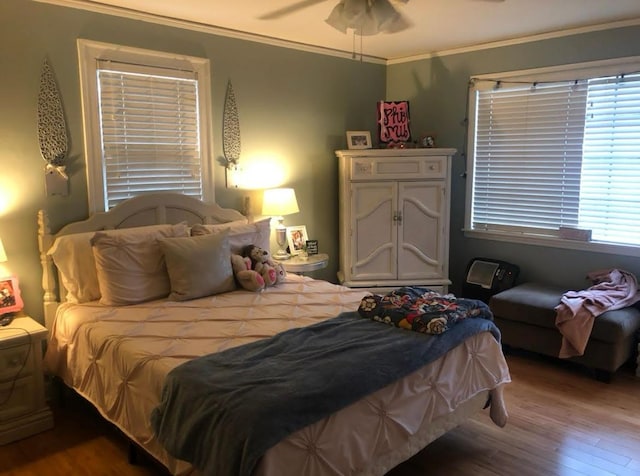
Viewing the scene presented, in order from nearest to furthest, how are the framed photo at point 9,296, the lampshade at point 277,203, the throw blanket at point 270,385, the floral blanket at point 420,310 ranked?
the throw blanket at point 270,385 → the floral blanket at point 420,310 → the framed photo at point 9,296 → the lampshade at point 277,203

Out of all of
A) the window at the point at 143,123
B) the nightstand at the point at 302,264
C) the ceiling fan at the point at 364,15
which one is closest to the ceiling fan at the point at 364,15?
the ceiling fan at the point at 364,15

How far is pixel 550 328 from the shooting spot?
12.1 feet

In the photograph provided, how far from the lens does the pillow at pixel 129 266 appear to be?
9.93 ft

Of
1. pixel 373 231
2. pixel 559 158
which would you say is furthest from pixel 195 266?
pixel 559 158

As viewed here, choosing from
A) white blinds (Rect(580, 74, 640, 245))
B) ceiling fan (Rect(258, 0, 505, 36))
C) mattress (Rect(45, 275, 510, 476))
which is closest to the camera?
mattress (Rect(45, 275, 510, 476))

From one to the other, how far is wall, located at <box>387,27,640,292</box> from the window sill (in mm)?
42

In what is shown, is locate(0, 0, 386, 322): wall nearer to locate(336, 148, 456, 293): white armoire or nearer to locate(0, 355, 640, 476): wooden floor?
locate(336, 148, 456, 293): white armoire

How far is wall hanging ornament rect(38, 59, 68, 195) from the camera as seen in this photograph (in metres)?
3.11

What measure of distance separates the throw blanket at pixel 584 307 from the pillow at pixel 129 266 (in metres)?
→ 2.63

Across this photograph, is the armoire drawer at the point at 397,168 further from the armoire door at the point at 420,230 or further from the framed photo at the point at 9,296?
the framed photo at the point at 9,296

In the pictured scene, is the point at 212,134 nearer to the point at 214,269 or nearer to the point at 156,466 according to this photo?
the point at 214,269

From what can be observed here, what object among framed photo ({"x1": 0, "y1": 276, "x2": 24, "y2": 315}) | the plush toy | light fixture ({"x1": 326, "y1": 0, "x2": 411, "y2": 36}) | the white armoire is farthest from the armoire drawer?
framed photo ({"x1": 0, "y1": 276, "x2": 24, "y2": 315})

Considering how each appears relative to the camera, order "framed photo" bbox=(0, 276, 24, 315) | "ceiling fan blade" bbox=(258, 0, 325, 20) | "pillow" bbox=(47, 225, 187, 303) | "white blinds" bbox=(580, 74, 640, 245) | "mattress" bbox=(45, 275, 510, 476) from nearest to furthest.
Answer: "mattress" bbox=(45, 275, 510, 476) < "framed photo" bbox=(0, 276, 24, 315) < "pillow" bbox=(47, 225, 187, 303) < "ceiling fan blade" bbox=(258, 0, 325, 20) < "white blinds" bbox=(580, 74, 640, 245)

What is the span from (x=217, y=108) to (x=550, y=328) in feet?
9.51
